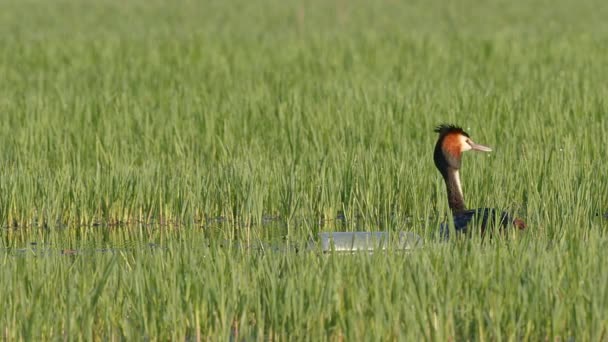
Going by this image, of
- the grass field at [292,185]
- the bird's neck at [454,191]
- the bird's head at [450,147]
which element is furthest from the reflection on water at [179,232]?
the bird's head at [450,147]

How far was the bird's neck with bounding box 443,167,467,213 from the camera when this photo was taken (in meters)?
7.28

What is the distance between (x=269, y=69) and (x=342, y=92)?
2.83 metres

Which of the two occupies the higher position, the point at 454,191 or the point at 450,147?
the point at 450,147

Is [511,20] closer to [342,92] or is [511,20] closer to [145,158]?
[342,92]

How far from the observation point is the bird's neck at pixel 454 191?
A: 23.9 ft

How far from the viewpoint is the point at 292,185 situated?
7.74 meters

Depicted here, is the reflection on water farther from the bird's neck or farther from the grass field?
the bird's neck

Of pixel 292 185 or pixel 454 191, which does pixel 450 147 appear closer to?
pixel 454 191

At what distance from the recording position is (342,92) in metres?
12.1

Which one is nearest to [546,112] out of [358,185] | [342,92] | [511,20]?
[342,92]

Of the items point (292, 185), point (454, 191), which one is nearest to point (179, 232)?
point (292, 185)

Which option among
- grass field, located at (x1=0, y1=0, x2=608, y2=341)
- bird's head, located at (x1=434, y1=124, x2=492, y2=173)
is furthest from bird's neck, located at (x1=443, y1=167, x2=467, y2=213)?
grass field, located at (x1=0, y1=0, x2=608, y2=341)

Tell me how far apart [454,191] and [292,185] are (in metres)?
1.07

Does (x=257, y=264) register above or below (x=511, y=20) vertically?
below
